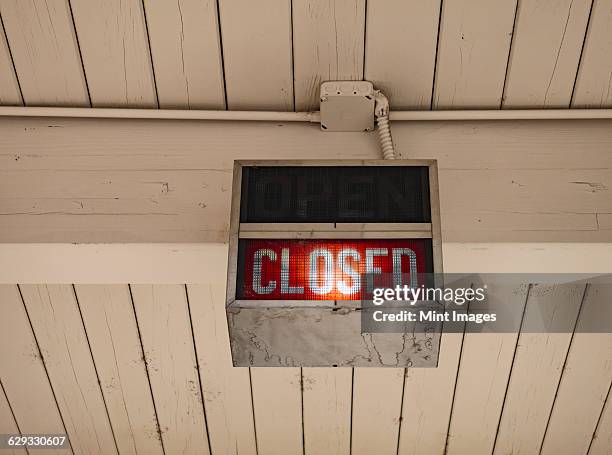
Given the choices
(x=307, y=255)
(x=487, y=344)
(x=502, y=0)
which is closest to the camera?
(x=307, y=255)

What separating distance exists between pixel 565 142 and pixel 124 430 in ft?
5.11

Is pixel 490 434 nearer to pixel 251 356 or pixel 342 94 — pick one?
pixel 251 356

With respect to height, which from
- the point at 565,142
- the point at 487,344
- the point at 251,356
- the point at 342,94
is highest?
the point at 342,94

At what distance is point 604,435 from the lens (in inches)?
64.7

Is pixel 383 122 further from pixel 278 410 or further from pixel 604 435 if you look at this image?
pixel 604 435

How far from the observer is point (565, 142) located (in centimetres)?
118

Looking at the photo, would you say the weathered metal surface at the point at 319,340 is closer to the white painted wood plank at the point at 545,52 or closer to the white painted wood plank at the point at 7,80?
the white painted wood plank at the point at 545,52

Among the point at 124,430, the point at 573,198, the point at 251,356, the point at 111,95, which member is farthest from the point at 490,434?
the point at 111,95

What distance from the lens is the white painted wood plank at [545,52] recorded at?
44.0 inches

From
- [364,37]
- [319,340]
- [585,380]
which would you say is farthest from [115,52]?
[585,380]

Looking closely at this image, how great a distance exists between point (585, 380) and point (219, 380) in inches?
44.2

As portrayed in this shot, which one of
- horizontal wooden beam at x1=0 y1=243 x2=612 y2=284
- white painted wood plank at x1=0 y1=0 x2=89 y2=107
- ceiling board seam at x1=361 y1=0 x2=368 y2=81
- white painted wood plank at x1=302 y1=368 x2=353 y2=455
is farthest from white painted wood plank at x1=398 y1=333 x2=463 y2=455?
white painted wood plank at x1=0 y1=0 x2=89 y2=107

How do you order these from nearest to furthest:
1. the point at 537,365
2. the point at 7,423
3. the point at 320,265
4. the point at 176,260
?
the point at 320,265 → the point at 176,260 → the point at 537,365 → the point at 7,423

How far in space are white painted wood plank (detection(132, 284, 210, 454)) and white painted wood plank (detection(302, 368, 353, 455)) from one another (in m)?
0.34
